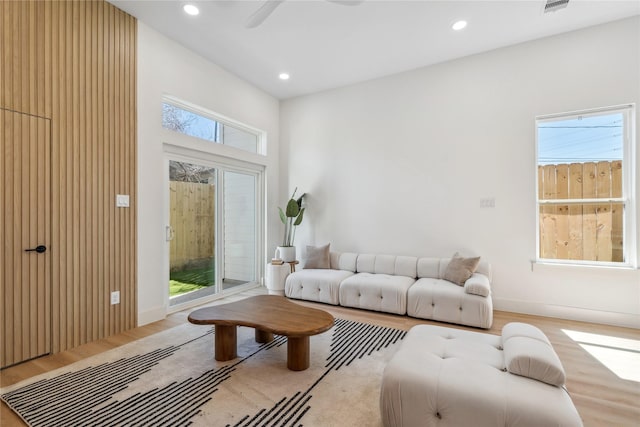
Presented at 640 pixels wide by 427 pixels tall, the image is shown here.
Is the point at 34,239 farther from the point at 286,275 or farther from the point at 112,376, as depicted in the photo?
the point at 286,275

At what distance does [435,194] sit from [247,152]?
9.90ft

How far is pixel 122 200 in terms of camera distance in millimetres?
3111

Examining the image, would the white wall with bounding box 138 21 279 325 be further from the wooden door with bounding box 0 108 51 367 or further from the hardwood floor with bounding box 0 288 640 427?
the wooden door with bounding box 0 108 51 367

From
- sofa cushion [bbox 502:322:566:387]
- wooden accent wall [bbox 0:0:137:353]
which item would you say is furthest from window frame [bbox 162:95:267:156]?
sofa cushion [bbox 502:322:566:387]

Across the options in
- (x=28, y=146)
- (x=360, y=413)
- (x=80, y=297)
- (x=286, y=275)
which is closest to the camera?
(x=360, y=413)

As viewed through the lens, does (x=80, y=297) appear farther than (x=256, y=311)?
Yes

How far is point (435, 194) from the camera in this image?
4.18 m

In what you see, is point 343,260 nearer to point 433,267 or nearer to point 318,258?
point 318,258

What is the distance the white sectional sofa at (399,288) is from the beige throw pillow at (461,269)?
0.07 m

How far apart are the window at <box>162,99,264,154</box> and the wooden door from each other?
53.2 inches

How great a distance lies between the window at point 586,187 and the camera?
3318 millimetres

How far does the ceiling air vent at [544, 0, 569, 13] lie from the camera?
2.88 meters

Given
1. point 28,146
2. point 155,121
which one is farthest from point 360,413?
point 155,121

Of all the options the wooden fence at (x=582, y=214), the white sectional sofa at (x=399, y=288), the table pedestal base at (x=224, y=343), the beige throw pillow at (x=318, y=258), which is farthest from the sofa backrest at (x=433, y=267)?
the table pedestal base at (x=224, y=343)
